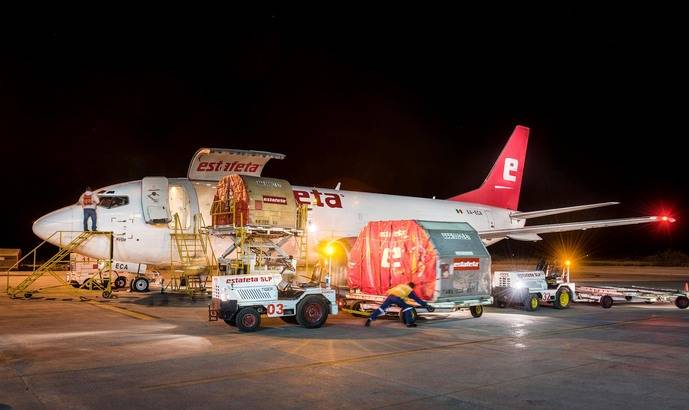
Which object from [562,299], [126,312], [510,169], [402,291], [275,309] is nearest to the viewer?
[275,309]

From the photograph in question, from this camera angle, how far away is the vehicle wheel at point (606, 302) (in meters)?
17.7

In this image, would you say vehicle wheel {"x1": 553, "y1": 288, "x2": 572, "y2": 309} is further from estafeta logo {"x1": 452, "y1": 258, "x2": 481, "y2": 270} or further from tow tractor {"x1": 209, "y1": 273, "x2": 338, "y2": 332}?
tow tractor {"x1": 209, "y1": 273, "x2": 338, "y2": 332}

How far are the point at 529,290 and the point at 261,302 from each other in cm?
848

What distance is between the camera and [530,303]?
645 inches

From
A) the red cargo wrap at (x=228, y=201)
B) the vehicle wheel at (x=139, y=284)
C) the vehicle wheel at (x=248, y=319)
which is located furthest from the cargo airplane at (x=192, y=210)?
the vehicle wheel at (x=248, y=319)

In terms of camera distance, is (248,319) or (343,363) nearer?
(343,363)

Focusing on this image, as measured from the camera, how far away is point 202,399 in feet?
21.4

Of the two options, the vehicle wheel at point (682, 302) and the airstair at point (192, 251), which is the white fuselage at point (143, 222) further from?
the vehicle wheel at point (682, 302)

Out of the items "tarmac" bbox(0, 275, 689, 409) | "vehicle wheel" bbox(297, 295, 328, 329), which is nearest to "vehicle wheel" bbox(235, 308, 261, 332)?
"tarmac" bbox(0, 275, 689, 409)

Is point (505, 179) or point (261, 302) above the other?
point (505, 179)

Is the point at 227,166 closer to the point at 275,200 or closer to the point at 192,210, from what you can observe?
the point at 192,210

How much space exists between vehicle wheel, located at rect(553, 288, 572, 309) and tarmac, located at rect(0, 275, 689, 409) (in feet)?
9.02

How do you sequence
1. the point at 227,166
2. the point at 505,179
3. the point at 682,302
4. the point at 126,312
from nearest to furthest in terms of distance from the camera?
1. the point at 126,312
2. the point at 682,302
3. the point at 227,166
4. the point at 505,179

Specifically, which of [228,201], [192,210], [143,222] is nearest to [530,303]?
[228,201]
